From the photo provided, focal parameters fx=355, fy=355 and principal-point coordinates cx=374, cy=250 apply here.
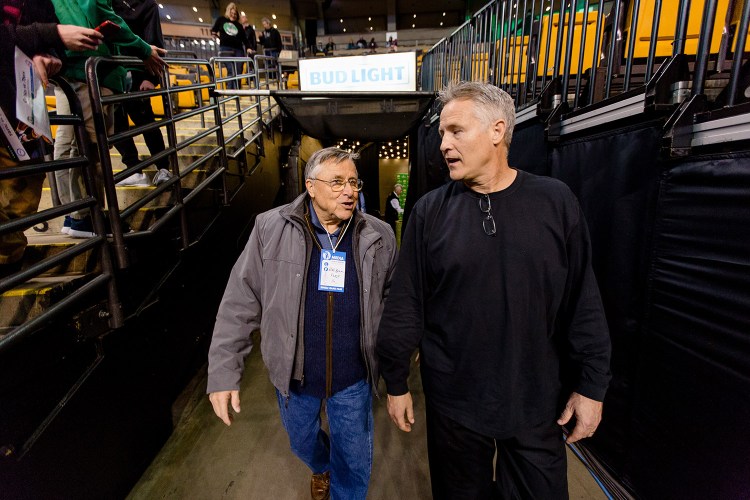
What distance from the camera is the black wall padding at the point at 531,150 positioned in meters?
2.23

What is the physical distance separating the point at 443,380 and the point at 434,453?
0.38 meters

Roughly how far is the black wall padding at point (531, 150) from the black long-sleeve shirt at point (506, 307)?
3.31 feet

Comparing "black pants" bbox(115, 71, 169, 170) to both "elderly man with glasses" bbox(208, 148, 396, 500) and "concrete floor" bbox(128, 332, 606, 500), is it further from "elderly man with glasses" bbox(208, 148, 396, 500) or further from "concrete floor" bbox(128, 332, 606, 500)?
"concrete floor" bbox(128, 332, 606, 500)

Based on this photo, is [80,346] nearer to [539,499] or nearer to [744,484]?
[539,499]

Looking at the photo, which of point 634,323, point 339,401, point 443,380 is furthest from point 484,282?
point 339,401

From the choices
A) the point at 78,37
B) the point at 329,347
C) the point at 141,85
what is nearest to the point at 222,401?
the point at 329,347

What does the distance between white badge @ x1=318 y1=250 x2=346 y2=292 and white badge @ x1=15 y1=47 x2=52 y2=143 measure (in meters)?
1.16

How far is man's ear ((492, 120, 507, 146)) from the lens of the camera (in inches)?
51.9

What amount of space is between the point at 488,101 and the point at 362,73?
3.72 meters

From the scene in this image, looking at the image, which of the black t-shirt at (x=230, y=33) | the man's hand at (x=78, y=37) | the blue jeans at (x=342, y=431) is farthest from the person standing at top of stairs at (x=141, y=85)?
the black t-shirt at (x=230, y=33)

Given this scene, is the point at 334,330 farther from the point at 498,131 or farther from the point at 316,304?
the point at 498,131

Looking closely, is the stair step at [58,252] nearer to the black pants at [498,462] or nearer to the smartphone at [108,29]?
the smartphone at [108,29]

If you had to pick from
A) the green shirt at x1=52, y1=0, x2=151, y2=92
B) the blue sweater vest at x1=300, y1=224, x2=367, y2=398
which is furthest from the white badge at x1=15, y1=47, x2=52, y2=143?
the blue sweater vest at x1=300, y1=224, x2=367, y2=398

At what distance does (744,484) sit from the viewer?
1149mm
